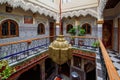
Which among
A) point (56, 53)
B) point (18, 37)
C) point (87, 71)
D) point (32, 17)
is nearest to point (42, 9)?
point (32, 17)

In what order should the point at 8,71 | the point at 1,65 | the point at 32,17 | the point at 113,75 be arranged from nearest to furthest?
1. the point at 113,75
2. the point at 1,65
3. the point at 8,71
4. the point at 32,17

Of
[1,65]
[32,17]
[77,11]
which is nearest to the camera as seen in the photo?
[1,65]

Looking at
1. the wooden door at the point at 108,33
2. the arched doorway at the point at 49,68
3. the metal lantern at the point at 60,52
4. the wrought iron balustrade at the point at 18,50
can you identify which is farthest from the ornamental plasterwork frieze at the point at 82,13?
the metal lantern at the point at 60,52

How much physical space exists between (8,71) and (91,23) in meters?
7.26

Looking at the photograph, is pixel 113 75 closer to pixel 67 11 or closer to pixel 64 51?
pixel 64 51

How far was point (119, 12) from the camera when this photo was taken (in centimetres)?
618

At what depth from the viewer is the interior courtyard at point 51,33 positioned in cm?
526

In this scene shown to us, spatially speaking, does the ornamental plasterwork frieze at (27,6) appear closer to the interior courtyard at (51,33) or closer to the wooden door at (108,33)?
the interior courtyard at (51,33)

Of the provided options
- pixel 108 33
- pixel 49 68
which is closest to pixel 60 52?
pixel 108 33

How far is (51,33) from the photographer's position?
10.5 m

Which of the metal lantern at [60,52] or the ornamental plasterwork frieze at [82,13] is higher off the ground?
the ornamental plasterwork frieze at [82,13]

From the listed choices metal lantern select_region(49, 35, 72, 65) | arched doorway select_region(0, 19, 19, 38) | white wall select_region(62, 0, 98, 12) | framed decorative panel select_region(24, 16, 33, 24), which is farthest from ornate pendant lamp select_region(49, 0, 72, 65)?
white wall select_region(62, 0, 98, 12)

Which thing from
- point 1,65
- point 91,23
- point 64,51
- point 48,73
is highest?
point 91,23

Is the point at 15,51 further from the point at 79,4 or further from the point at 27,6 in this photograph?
the point at 79,4
